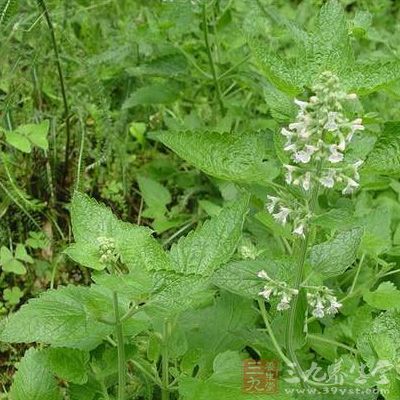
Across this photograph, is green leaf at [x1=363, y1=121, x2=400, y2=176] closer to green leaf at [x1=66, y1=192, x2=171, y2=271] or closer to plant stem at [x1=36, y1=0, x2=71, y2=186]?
green leaf at [x1=66, y1=192, x2=171, y2=271]

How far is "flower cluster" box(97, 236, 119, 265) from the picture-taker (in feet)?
4.52

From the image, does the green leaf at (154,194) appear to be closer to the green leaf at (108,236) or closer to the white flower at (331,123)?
the green leaf at (108,236)

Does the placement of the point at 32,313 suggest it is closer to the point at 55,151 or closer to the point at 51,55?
the point at 55,151

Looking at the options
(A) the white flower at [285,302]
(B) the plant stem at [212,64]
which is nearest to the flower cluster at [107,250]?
(A) the white flower at [285,302]

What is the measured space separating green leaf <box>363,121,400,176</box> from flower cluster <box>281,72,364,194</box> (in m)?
Answer: 0.11

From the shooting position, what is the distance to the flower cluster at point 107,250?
138cm

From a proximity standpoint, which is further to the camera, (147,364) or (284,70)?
(147,364)

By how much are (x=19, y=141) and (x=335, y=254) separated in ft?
3.61

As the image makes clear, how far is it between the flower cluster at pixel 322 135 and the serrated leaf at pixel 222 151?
0.41ft

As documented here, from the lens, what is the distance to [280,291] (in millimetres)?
1473

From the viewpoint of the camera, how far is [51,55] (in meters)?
2.61

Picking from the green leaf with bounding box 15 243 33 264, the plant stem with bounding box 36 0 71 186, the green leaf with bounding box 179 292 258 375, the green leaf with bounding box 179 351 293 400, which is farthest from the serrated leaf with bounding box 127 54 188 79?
the green leaf with bounding box 179 351 293 400

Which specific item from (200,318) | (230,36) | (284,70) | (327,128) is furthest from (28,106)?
(327,128)

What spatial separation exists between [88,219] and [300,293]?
49 cm
